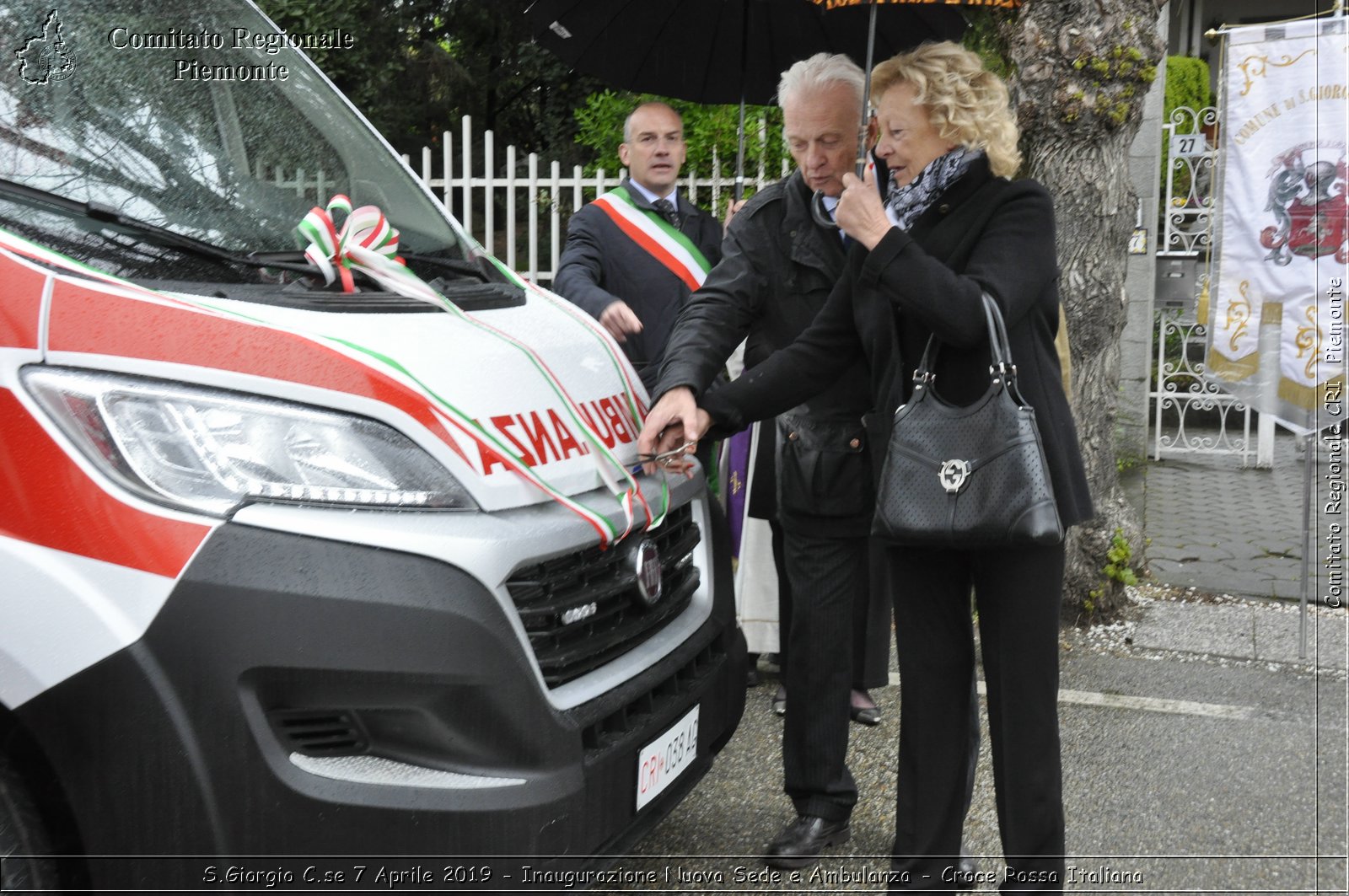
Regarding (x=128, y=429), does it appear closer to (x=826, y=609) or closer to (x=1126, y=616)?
(x=826, y=609)

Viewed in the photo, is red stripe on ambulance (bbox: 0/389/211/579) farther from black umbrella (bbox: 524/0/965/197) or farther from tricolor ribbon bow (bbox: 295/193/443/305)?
black umbrella (bbox: 524/0/965/197)

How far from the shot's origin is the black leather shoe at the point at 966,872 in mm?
3080

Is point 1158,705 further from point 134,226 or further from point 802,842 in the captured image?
point 134,226

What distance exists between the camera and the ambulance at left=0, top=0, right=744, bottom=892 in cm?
199

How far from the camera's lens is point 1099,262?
500 cm

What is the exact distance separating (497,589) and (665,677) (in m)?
0.56

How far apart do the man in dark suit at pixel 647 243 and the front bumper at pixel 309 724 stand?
2307 millimetres

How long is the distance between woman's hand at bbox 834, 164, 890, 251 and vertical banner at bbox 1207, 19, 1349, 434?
3026mm

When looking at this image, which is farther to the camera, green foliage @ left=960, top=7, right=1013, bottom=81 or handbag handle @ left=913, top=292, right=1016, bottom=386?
green foliage @ left=960, top=7, right=1013, bottom=81

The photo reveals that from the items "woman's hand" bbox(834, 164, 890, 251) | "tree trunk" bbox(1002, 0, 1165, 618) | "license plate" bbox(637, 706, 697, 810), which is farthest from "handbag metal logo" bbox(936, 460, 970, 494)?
"tree trunk" bbox(1002, 0, 1165, 618)

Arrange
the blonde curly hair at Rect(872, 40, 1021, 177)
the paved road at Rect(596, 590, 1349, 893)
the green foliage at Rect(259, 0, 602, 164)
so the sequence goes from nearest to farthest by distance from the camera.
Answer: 1. the blonde curly hair at Rect(872, 40, 1021, 177)
2. the paved road at Rect(596, 590, 1349, 893)
3. the green foliage at Rect(259, 0, 602, 164)

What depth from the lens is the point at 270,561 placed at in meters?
2.03

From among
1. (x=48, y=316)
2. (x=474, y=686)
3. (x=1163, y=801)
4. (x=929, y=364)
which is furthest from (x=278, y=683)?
(x=1163, y=801)

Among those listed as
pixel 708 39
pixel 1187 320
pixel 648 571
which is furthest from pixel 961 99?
pixel 1187 320
